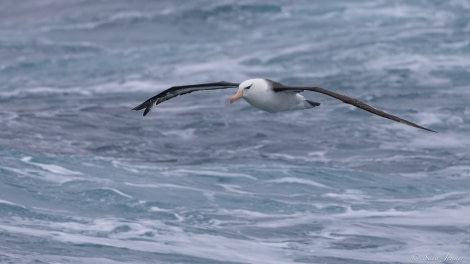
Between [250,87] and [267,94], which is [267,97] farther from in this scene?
[250,87]

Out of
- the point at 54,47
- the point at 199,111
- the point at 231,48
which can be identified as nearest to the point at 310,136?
the point at 199,111

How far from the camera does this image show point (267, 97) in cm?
1364

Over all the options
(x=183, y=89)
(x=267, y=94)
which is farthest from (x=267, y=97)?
(x=183, y=89)

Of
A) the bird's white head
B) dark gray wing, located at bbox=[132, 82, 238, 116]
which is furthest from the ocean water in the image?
the bird's white head

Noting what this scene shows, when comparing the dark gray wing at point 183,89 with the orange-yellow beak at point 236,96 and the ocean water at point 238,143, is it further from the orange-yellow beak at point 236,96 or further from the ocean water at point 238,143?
the ocean water at point 238,143

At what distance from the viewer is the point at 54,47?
105ft

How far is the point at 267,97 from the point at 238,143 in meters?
7.08

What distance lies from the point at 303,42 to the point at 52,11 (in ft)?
38.2

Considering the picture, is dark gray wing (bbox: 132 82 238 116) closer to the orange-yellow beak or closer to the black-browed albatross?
the black-browed albatross

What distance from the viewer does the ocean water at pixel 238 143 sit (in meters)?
15.1

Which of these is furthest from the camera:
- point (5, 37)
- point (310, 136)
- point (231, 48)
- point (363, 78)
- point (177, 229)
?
point (5, 37)

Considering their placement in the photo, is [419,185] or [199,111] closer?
[419,185]

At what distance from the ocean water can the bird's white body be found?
7.31 ft

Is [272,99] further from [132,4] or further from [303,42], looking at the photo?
[132,4]
